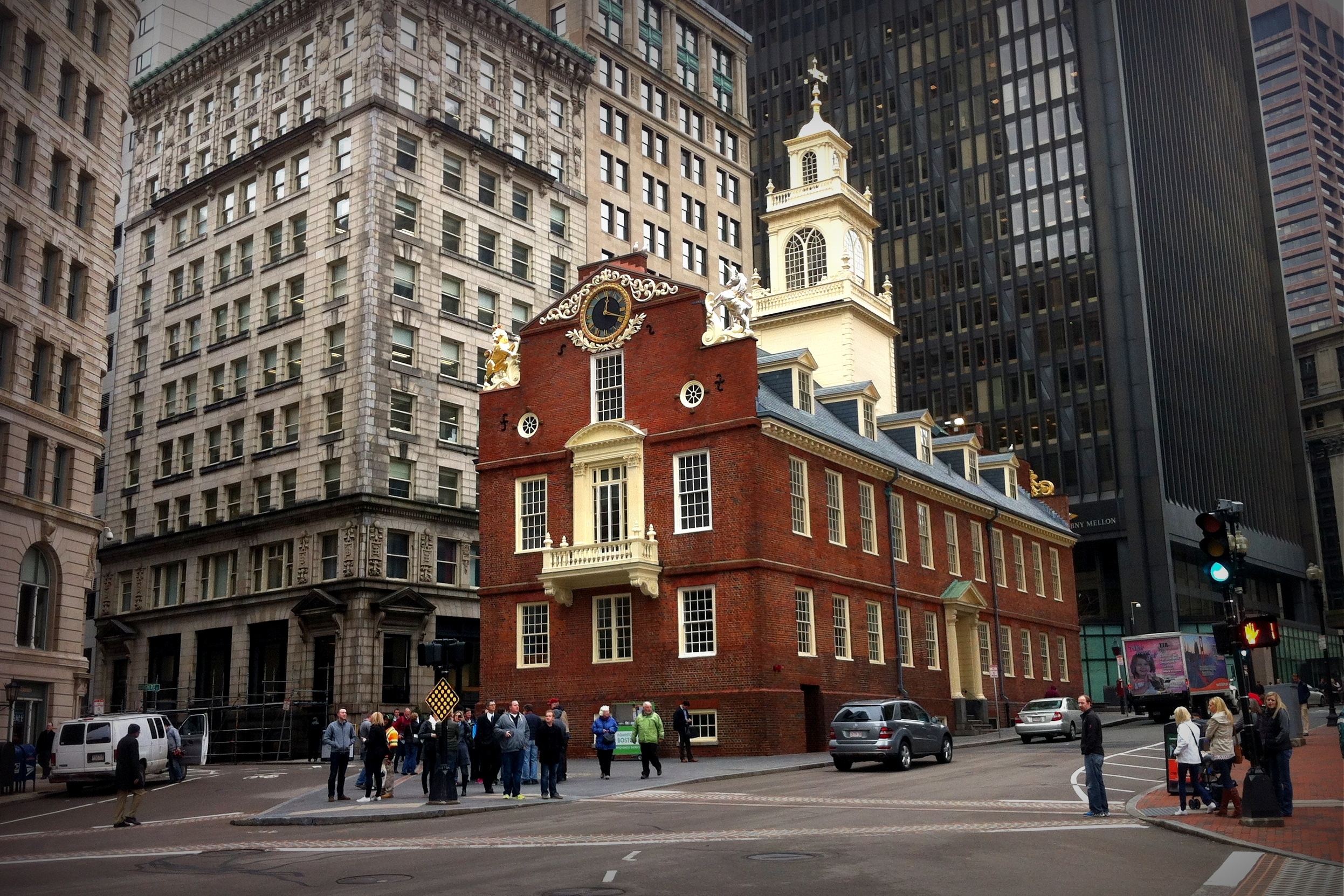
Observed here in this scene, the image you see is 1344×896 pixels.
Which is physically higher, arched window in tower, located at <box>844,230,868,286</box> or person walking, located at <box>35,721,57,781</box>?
arched window in tower, located at <box>844,230,868,286</box>

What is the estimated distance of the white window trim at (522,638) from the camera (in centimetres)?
4216

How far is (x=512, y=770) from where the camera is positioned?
2633 centimetres

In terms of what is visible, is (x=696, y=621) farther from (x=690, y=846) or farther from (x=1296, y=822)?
(x=1296, y=822)

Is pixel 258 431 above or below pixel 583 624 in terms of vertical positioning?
above

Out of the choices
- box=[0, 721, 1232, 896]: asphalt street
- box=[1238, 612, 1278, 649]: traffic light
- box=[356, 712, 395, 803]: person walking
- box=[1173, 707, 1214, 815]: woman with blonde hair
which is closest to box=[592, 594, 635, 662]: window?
box=[0, 721, 1232, 896]: asphalt street

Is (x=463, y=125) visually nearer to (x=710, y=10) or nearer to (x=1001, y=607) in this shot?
(x=710, y=10)

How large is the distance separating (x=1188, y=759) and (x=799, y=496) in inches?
875

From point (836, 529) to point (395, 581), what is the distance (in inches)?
856

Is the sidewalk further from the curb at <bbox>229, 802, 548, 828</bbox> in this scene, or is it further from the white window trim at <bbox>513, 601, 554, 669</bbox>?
the white window trim at <bbox>513, 601, 554, 669</bbox>

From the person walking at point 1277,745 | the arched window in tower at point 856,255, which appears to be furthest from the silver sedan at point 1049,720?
the person walking at point 1277,745

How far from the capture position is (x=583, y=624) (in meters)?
41.5

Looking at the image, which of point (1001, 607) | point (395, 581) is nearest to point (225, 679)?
point (395, 581)

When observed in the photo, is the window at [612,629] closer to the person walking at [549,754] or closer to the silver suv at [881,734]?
the silver suv at [881,734]

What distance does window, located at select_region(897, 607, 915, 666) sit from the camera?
1831 inches
